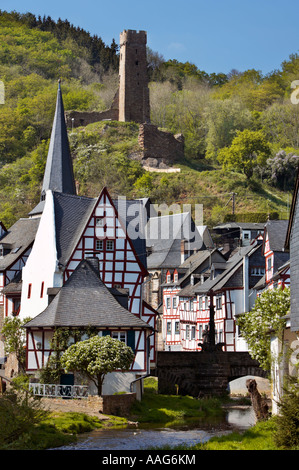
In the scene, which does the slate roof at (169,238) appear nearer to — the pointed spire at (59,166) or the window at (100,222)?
the pointed spire at (59,166)

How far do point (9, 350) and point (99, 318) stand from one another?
8715 millimetres

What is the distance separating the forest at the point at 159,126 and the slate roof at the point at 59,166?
20170mm

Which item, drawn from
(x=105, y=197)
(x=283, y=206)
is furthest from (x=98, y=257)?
(x=283, y=206)

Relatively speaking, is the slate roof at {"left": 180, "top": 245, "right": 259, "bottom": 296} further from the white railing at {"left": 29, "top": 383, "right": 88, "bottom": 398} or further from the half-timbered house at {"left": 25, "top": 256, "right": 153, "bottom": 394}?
the white railing at {"left": 29, "top": 383, "right": 88, "bottom": 398}

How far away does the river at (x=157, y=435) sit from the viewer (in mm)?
32969

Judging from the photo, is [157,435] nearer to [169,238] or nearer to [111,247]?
[111,247]

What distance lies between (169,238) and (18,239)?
2411 centimetres

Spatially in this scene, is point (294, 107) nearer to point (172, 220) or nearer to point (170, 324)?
point (172, 220)

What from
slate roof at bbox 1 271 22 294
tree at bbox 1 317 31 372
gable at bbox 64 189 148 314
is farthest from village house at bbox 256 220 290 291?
slate roof at bbox 1 271 22 294

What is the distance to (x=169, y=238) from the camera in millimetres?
86188

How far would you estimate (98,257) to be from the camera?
169 feet

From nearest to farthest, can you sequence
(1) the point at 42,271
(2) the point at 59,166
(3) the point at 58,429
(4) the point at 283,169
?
(3) the point at 58,429
(1) the point at 42,271
(2) the point at 59,166
(4) the point at 283,169

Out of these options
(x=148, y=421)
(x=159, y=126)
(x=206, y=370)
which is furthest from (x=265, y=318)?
(x=159, y=126)

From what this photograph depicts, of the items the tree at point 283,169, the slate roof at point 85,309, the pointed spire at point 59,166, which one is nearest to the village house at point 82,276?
the slate roof at point 85,309
